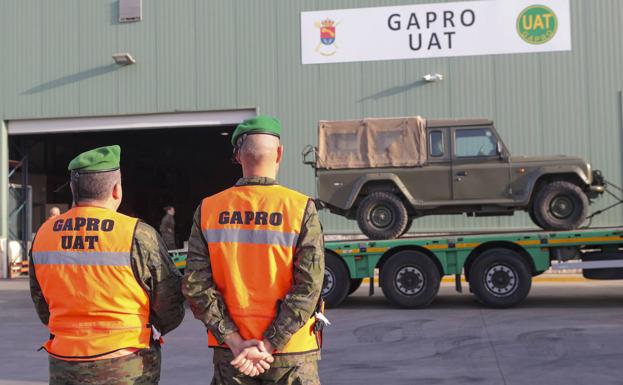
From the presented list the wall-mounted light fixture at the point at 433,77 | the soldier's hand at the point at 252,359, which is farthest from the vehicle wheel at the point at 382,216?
the soldier's hand at the point at 252,359

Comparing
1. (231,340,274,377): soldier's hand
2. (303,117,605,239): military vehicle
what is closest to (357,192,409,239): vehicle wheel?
(303,117,605,239): military vehicle

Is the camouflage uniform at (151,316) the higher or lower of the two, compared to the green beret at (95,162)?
lower

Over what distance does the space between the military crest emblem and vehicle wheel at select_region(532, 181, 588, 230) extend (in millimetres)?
8061

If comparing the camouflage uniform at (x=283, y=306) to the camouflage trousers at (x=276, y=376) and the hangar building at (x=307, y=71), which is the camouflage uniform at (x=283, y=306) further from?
the hangar building at (x=307, y=71)

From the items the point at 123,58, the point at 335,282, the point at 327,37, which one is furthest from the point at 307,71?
the point at 335,282

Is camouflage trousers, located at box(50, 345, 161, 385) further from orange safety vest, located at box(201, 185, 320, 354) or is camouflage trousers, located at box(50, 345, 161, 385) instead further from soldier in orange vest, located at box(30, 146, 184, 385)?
orange safety vest, located at box(201, 185, 320, 354)

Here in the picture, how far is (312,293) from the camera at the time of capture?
2.84m

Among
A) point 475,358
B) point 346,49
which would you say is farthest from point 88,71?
point 475,358

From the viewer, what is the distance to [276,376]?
283 centimetres

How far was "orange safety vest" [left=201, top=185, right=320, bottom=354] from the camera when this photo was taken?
9.36 feet

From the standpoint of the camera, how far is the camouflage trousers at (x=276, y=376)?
9.28ft

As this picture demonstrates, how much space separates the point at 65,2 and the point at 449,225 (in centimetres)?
1235

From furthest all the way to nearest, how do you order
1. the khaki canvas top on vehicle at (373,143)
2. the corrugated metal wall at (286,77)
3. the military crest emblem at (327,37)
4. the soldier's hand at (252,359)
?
the military crest emblem at (327,37)
the corrugated metal wall at (286,77)
the khaki canvas top on vehicle at (373,143)
the soldier's hand at (252,359)

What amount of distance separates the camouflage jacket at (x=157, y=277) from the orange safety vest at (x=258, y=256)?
304mm
